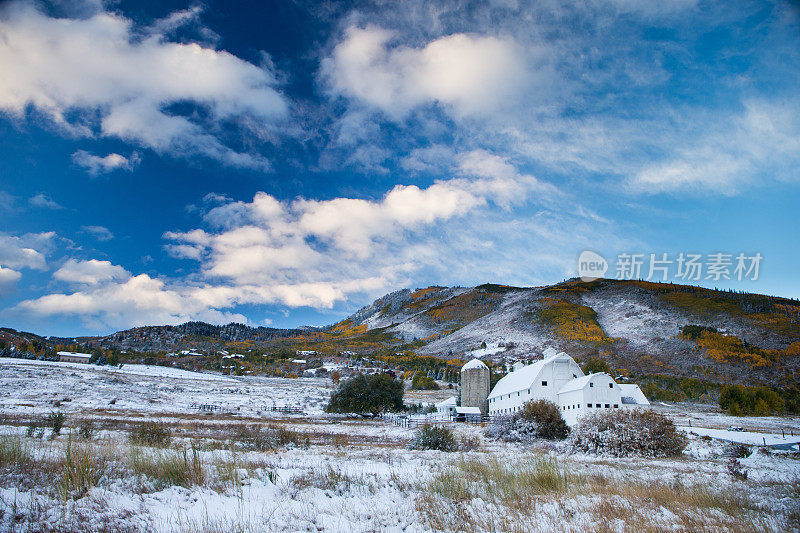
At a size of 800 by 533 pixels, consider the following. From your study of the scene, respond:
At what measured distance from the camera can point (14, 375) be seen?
56.9m

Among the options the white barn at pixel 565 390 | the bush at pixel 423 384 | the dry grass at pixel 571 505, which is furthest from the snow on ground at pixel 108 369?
the dry grass at pixel 571 505

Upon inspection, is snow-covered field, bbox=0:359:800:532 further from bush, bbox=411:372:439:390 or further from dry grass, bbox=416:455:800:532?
bush, bbox=411:372:439:390

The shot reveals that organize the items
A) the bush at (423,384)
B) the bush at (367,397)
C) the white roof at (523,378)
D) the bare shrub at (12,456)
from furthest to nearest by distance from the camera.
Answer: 1. the bush at (423,384)
2. the bush at (367,397)
3. the white roof at (523,378)
4. the bare shrub at (12,456)

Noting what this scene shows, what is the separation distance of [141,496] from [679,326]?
170946mm

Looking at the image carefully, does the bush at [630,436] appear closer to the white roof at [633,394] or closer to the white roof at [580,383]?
the white roof at [580,383]

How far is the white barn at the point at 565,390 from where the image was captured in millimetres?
39500

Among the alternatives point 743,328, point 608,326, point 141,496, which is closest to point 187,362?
point 141,496

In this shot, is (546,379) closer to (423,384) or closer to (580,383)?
(580,383)

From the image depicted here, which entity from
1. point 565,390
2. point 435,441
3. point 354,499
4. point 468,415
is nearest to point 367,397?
point 468,415

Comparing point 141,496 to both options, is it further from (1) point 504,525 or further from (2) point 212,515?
(1) point 504,525

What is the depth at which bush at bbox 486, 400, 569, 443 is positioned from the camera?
3288cm

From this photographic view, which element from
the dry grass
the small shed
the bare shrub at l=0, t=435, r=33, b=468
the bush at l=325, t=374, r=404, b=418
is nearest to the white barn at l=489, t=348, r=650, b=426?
the small shed

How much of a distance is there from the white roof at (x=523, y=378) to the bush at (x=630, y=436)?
21617mm

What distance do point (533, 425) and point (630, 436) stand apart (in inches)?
340
